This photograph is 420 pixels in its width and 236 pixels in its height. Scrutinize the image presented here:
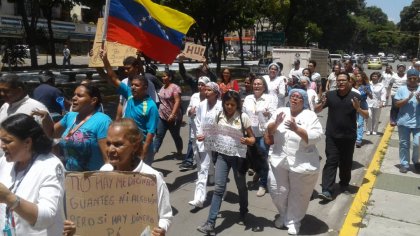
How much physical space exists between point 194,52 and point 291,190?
11.8 ft

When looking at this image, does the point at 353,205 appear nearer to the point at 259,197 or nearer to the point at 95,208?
the point at 259,197

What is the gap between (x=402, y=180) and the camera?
7.59 metres

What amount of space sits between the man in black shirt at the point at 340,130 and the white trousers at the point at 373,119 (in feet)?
16.1

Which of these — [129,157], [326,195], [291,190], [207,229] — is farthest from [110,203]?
[326,195]

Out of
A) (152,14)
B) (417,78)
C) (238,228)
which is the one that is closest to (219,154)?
(238,228)

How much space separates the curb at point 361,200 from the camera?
5420 millimetres

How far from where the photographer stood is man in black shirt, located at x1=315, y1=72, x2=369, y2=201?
6438mm

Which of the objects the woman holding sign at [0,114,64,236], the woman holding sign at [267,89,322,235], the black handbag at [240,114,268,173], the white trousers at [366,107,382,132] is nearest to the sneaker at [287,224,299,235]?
the woman holding sign at [267,89,322,235]

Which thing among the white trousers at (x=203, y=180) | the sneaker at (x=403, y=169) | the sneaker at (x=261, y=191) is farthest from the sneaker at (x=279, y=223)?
the sneaker at (x=403, y=169)

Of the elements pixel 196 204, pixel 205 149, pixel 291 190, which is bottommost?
pixel 196 204

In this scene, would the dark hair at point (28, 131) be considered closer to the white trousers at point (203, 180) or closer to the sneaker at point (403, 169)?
the white trousers at point (203, 180)

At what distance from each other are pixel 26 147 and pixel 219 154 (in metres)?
2.87

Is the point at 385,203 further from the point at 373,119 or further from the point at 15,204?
the point at 373,119

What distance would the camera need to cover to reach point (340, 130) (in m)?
6.50
